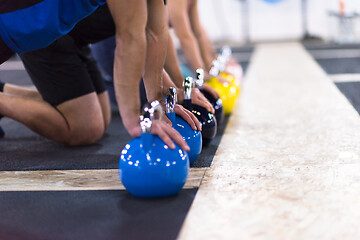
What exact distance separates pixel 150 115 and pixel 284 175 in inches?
25.2

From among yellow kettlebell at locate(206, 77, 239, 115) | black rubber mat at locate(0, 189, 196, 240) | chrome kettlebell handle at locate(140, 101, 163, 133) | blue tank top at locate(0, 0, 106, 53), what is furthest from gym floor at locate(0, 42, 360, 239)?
blue tank top at locate(0, 0, 106, 53)

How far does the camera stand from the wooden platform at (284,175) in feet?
5.18

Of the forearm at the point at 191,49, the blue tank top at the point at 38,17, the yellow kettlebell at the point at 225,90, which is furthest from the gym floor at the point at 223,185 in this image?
the blue tank top at the point at 38,17

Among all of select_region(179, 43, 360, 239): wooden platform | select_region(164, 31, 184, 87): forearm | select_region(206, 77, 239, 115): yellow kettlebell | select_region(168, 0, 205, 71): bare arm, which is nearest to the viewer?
select_region(179, 43, 360, 239): wooden platform

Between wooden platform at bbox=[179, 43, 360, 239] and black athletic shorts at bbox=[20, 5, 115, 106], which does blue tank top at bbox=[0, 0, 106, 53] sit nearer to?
black athletic shorts at bbox=[20, 5, 115, 106]

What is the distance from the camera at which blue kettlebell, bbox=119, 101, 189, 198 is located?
1.77 meters

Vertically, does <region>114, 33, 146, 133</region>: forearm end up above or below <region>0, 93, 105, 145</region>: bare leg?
above

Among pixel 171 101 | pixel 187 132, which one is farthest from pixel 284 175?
pixel 171 101

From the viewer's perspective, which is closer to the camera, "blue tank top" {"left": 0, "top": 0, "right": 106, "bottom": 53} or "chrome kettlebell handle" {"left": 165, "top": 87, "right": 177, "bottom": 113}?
"blue tank top" {"left": 0, "top": 0, "right": 106, "bottom": 53}

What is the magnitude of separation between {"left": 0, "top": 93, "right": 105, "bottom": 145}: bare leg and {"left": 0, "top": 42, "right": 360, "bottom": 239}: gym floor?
83 mm

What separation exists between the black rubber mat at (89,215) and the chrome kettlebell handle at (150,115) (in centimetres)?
29

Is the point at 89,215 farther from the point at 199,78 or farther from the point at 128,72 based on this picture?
the point at 199,78

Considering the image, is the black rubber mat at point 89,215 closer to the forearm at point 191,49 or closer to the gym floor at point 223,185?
the gym floor at point 223,185

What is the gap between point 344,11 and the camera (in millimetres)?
8320
